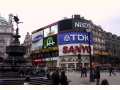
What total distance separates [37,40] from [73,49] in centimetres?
48

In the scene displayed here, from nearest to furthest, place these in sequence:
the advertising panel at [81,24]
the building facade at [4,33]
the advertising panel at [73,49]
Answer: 1. the advertising panel at [81,24]
2. the advertising panel at [73,49]
3. the building facade at [4,33]

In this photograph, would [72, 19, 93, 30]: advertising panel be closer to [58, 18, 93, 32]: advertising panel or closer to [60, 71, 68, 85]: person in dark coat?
[58, 18, 93, 32]: advertising panel


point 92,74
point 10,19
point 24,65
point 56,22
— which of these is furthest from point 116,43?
point 24,65

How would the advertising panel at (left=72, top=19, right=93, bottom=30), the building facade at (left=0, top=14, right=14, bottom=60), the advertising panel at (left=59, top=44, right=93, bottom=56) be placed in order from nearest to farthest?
the advertising panel at (left=72, top=19, right=93, bottom=30), the advertising panel at (left=59, top=44, right=93, bottom=56), the building facade at (left=0, top=14, right=14, bottom=60)

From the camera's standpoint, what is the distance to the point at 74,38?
147 inches

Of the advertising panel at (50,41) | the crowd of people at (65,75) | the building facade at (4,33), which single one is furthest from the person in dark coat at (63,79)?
the building facade at (4,33)

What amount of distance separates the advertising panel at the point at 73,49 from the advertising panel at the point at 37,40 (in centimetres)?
28

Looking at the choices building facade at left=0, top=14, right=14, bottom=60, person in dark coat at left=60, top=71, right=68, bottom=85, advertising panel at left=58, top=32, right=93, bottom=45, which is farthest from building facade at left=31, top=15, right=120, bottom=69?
building facade at left=0, top=14, right=14, bottom=60

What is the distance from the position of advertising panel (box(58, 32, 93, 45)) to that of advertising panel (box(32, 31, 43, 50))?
229mm

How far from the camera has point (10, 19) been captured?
412 centimetres

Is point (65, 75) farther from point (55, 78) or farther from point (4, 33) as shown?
point (4, 33)

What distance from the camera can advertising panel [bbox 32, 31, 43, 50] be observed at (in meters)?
3.75

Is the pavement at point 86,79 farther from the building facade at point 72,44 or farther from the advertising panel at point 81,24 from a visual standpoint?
the advertising panel at point 81,24

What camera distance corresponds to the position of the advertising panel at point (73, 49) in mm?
3877
